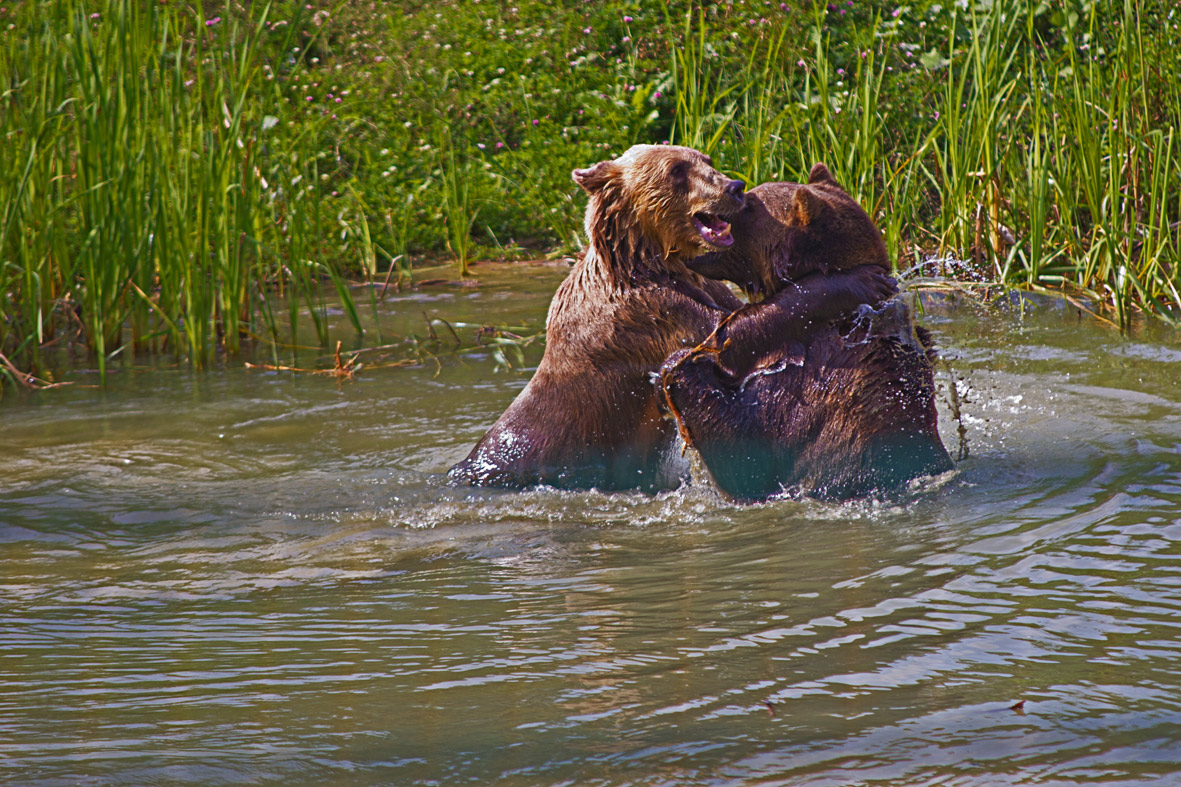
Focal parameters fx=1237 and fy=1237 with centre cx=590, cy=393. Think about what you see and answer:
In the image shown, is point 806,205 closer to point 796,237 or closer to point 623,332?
point 796,237

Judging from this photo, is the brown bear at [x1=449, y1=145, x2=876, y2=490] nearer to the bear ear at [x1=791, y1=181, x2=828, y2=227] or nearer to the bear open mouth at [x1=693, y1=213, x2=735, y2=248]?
the bear open mouth at [x1=693, y1=213, x2=735, y2=248]

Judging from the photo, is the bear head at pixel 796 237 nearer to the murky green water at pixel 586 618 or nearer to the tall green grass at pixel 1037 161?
the murky green water at pixel 586 618

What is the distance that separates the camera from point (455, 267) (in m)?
10.5

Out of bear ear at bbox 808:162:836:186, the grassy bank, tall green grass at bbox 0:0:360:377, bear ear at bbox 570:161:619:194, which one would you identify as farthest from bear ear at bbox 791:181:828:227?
tall green grass at bbox 0:0:360:377

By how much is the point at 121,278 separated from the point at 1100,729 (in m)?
5.50

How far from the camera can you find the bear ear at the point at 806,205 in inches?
157

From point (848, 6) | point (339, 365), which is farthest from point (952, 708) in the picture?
point (848, 6)

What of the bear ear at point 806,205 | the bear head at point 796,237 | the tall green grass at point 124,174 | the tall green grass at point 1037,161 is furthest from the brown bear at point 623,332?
the tall green grass at point 124,174

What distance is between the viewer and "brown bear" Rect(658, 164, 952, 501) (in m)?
4.00

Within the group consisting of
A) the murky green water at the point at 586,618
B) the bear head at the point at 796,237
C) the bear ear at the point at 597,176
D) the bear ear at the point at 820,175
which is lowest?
the murky green water at the point at 586,618

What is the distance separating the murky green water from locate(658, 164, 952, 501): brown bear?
0.49ft

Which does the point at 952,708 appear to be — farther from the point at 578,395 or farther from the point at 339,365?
the point at 339,365

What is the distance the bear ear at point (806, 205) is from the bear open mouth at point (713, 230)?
33 centimetres

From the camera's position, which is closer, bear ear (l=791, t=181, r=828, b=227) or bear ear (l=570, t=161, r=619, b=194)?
bear ear (l=791, t=181, r=828, b=227)
